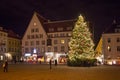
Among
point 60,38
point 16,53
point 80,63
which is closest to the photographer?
point 80,63

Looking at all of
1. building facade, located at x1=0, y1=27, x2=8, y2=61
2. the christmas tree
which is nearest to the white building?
building facade, located at x1=0, y1=27, x2=8, y2=61

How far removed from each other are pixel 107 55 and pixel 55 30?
25379 millimetres

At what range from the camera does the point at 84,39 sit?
182 feet

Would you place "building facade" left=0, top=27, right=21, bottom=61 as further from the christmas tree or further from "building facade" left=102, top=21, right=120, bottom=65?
the christmas tree

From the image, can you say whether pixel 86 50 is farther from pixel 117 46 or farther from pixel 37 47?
pixel 37 47

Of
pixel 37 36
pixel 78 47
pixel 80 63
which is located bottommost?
pixel 80 63

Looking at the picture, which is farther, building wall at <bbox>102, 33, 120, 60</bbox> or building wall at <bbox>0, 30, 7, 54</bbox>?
building wall at <bbox>0, 30, 7, 54</bbox>

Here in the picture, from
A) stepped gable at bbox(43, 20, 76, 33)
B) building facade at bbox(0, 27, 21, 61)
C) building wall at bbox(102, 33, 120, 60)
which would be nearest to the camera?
building wall at bbox(102, 33, 120, 60)

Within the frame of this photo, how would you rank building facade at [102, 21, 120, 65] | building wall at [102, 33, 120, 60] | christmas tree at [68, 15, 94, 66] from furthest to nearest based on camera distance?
1. building wall at [102, 33, 120, 60]
2. building facade at [102, 21, 120, 65]
3. christmas tree at [68, 15, 94, 66]

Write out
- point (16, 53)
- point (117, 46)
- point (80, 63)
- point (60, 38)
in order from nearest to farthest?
1. point (80, 63)
2. point (117, 46)
3. point (60, 38)
4. point (16, 53)

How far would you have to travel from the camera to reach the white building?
97.2 m

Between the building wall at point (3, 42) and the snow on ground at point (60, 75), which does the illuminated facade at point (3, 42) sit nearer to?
the building wall at point (3, 42)

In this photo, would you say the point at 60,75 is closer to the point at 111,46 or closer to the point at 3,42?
the point at 111,46

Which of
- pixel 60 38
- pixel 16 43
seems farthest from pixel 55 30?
pixel 16 43
